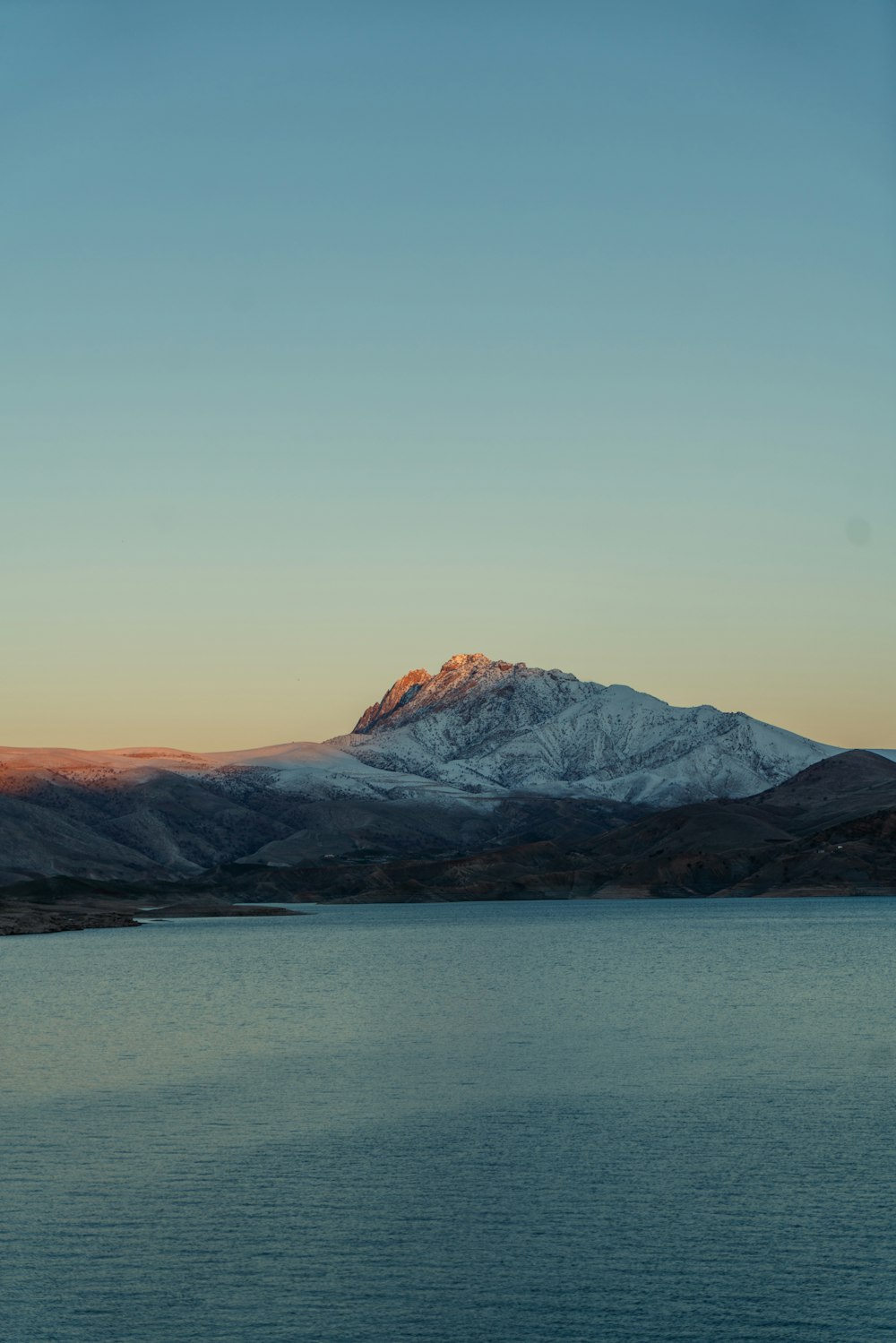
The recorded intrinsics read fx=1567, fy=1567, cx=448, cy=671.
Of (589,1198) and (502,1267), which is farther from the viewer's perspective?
(589,1198)

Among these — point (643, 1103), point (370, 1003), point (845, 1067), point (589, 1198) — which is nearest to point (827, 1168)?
point (589, 1198)

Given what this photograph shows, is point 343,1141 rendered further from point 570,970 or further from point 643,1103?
point 570,970

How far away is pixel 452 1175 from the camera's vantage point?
46.0m

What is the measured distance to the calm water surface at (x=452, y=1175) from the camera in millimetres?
33469

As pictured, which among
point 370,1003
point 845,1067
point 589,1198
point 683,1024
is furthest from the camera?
point 370,1003

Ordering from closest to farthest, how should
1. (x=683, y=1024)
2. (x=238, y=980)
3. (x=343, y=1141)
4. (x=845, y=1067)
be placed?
(x=343, y=1141) < (x=845, y=1067) < (x=683, y=1024) < (x=238, y=980)

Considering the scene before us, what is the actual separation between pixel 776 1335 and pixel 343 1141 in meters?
22.1

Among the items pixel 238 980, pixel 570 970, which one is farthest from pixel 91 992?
pixel 570 970

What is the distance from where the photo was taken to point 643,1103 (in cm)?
5712

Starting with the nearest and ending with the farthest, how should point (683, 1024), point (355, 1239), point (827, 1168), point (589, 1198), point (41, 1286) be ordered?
point (41, 1286), point (355, 1239), point (589, 1198), point (827, 1168), point (683, 1024)

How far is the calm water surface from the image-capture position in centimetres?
3347

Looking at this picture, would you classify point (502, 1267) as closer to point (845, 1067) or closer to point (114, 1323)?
point (114, 1323)

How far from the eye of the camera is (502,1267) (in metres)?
36.4

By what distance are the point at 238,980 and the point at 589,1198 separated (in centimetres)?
8674
